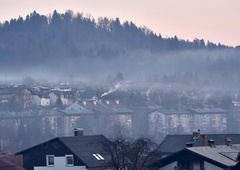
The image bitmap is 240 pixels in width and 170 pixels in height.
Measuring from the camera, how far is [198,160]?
44.4m

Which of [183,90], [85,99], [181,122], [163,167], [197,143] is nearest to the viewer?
[163,167]

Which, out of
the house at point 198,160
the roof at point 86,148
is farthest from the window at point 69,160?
the house at point 198,160

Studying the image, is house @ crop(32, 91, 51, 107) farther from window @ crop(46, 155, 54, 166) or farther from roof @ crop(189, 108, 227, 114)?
window @ crop(46, 155, 54, 166)

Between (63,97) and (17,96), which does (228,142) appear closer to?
(17,96)

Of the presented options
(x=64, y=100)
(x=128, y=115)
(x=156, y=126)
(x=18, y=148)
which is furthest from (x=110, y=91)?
(x=18, y=148)

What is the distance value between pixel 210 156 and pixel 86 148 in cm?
611

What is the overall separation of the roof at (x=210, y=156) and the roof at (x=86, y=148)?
2.51 m

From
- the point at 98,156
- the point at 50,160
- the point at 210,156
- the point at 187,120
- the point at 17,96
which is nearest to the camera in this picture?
the point at 210,156

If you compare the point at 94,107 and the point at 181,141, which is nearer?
the point at 181,141

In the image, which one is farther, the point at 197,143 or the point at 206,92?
the point at 206,92

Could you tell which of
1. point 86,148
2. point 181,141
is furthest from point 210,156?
point 181,141

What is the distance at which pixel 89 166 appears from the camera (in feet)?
153

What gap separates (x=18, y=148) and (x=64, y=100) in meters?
73.4

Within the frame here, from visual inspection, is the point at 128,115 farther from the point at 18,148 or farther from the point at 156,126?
the point at 18,148
